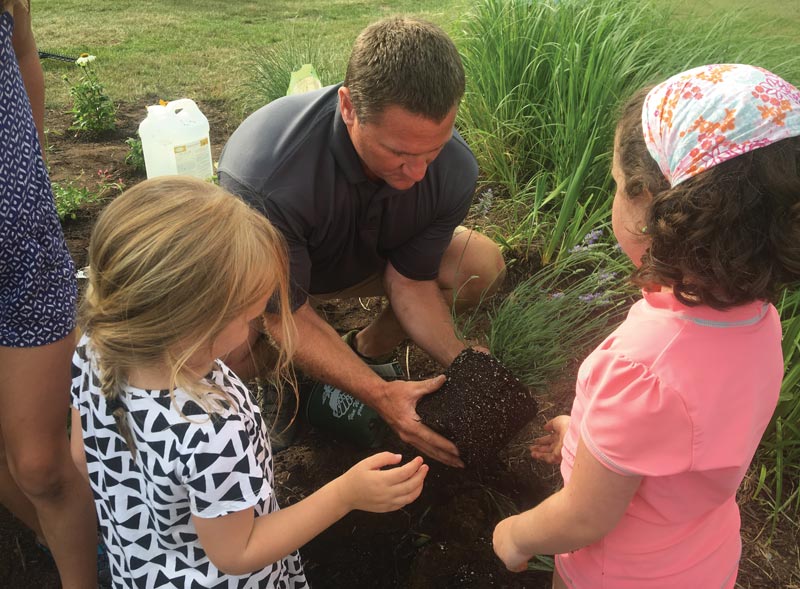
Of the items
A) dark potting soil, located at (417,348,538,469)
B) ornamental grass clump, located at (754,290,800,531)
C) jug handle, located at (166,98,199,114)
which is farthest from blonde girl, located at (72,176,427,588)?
jug handle, located at (166,98,199,114)

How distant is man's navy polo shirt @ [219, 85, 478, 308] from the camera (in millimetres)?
2064

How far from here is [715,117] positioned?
0.98 meters

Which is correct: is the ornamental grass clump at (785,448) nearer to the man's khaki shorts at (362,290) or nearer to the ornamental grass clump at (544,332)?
the ornamental grass clump at (544,332)

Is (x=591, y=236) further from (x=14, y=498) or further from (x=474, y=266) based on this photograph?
(x=14, y=498)

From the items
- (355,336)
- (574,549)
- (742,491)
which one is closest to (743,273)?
(574,549)

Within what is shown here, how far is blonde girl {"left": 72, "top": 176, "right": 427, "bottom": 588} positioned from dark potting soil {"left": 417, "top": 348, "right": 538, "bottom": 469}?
1.79ft

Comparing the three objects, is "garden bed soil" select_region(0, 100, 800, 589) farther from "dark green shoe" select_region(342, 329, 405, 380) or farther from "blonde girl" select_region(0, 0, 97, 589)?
"blonde girl" select_region(0, 0, 97, 589)

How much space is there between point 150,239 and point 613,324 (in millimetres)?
1857

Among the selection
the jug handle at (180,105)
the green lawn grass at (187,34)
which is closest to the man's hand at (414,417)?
the jug handle at (180,105)

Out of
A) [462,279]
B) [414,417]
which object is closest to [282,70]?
[462,279]

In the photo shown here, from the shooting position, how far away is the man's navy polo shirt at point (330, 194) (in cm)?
206

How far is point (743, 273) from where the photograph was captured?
3.28 feet

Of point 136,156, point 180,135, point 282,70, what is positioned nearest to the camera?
point 180,135

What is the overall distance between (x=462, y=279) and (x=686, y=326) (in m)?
1.53
